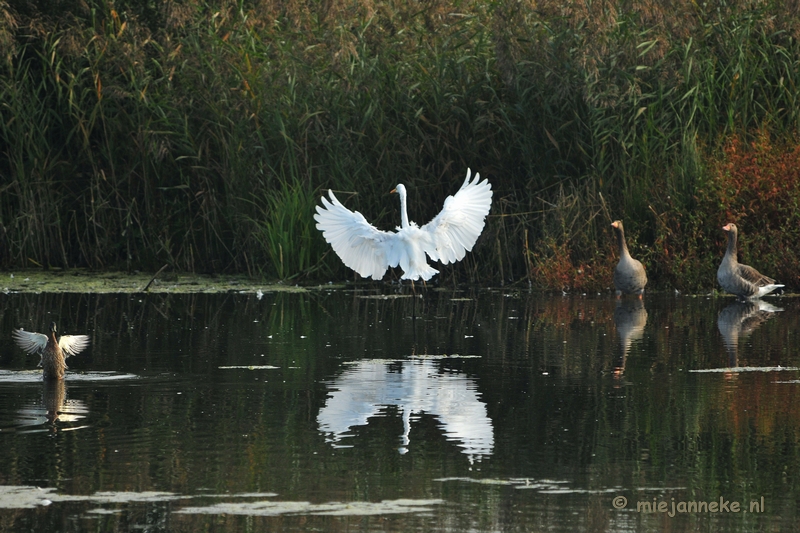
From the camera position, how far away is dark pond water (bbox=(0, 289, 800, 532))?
18.0 feet

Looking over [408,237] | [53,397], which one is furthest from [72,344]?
[408,237]

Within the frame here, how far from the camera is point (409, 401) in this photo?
8.10 meters

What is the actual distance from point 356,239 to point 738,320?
11.5 feet

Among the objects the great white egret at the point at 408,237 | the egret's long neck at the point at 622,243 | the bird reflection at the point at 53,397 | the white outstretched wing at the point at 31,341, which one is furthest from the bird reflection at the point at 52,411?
the egret's long neck at the point at 622,243

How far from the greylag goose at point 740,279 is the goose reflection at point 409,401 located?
5.33m

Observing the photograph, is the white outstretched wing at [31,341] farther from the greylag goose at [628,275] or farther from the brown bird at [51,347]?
the greylag goose at [628,275]

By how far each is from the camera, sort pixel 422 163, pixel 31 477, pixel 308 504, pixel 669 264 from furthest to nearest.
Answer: pixel 422 163
pixel 669 264
pixel 31 477
pixel 308 504

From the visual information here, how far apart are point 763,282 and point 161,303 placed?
19.3ft

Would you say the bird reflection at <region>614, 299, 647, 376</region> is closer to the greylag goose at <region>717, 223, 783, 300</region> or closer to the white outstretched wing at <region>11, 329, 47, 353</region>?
the greylag goose at <region>717, 223, 783, 300</region>

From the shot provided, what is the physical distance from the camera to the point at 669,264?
15.4 meters

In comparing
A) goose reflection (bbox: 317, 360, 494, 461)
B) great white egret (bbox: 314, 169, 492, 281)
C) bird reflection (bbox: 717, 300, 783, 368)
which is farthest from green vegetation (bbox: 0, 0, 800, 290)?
goose reflection (bbox: 317, 360, 494, 461)

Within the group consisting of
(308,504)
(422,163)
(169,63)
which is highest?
(169,63)

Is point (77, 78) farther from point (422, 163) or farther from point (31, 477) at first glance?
point (31, 477)

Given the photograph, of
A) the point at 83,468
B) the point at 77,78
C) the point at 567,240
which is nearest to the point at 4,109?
the point at 77,78
